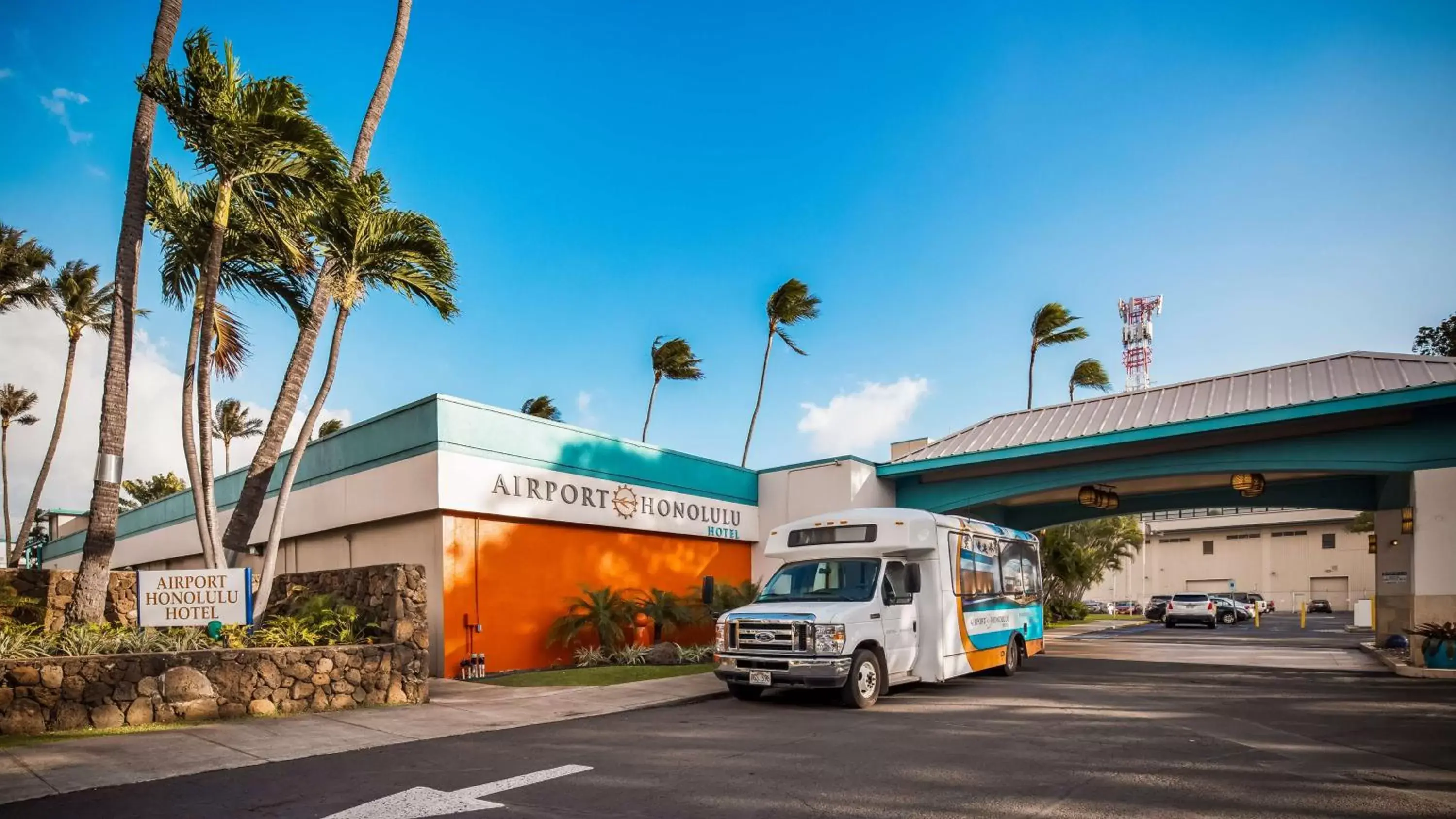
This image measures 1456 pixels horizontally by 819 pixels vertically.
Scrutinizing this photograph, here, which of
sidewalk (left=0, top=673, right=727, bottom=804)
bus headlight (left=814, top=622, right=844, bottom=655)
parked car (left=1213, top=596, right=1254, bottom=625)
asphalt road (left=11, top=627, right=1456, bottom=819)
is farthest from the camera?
parked car (left=1213, top=596, right=1254, bottom=625)

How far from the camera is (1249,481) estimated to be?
19984 millimetres

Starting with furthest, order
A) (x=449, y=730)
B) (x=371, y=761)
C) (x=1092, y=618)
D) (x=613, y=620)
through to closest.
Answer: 1. (x=1092, y=618)
2. (x=613, y=620)
3. (x=449, y=730)
4. (x=371, y=761)

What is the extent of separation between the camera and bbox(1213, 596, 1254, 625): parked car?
4384 centimetres

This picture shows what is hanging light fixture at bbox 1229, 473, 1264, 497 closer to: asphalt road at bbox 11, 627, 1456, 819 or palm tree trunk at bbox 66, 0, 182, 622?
asphalt road at bbox 11, 627, 1456, 819

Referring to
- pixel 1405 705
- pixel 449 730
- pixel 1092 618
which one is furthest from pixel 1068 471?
pixel 1092 618

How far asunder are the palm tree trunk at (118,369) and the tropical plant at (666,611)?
9.68 metres

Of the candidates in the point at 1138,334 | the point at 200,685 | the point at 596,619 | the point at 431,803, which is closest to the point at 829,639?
the point at 431,803

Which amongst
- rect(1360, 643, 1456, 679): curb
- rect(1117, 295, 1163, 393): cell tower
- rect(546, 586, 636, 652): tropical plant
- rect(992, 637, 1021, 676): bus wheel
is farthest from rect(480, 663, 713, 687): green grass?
rect(1117, 295, 1163, 393): cell tower

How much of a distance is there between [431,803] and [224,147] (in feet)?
32.1

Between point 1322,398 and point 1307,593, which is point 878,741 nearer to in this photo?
point 1322,398

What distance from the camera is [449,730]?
10.5m

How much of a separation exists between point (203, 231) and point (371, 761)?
33.3 feet

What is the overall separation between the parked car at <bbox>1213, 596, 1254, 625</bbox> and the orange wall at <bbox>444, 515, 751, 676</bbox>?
33.7m

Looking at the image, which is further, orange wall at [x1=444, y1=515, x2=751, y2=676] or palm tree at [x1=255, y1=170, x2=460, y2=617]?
orange wall at [x1=444, y1=515, x2=751, y2=676]
